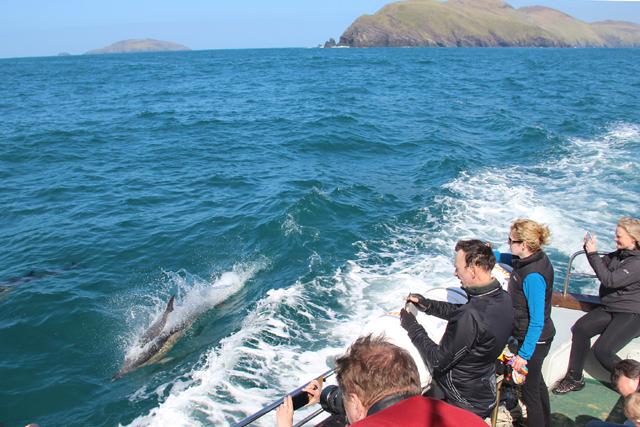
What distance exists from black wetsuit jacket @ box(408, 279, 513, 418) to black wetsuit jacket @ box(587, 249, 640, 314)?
5.92 feet

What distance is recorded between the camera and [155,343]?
7.71 metres

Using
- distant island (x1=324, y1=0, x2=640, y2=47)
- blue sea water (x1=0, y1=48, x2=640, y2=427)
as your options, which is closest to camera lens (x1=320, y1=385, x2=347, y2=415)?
blue sea water (x1=0, y1=48, x2=640, y2=427)

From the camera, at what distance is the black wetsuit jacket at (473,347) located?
278 centimetres

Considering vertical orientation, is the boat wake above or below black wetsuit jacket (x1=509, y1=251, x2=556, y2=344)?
below

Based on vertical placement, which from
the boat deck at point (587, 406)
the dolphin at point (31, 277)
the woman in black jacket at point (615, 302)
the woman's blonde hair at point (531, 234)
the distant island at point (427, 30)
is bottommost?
the dolphin at point (31, 277)

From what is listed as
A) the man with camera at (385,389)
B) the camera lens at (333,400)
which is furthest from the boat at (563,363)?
the man with camera at (385,389)

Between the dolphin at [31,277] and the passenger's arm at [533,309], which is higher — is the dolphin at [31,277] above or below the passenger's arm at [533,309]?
below

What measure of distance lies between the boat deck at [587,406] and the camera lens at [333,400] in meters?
2.88

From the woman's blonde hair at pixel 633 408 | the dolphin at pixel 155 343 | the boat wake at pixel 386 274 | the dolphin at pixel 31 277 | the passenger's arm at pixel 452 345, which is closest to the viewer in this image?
the woman's blonde hair at pixel 633 408

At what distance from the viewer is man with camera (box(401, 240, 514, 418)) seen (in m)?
2.79

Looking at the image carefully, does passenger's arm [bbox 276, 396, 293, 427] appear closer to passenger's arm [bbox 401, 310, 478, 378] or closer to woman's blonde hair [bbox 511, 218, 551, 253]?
passenger's arm [bbox 401, 310, 478, 378]

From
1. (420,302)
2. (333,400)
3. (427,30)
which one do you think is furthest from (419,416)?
(427,30)

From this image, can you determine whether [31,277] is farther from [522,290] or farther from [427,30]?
[427,30]

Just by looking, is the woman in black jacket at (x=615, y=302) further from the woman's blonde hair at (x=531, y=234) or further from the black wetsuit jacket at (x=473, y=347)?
the black wetsuit jacket at (x=473, y=347)
